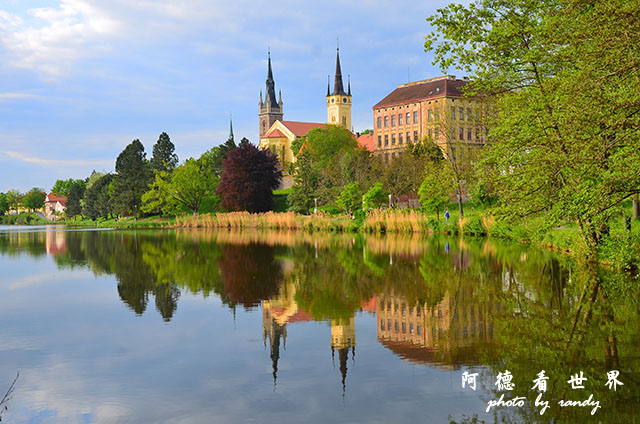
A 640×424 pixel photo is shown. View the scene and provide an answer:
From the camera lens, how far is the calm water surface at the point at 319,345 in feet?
19.7

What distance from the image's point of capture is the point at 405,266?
61.6ft

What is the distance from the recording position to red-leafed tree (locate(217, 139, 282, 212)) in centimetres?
6488

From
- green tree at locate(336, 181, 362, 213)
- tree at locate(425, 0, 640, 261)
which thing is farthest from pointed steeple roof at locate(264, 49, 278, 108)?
tree at locate(425, 0, 640, 261)

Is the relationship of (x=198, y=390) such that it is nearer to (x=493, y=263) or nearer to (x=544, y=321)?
(x=544, y=321)

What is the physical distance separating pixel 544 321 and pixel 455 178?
33016 mm

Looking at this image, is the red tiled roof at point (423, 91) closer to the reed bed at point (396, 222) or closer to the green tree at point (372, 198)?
the green tree at point (372, 198)

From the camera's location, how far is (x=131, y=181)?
8144cm

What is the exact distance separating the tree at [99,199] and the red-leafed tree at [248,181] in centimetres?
3143

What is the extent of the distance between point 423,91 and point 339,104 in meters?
54.0

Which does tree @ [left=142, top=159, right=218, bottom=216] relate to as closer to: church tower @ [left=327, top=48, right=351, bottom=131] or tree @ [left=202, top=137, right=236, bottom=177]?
tree @ [left=202, top=137, right=236, bottom=177]

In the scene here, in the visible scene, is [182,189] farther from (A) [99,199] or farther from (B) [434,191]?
(B) [434,191]

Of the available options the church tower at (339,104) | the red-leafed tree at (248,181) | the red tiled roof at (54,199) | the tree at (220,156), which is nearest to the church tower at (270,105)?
the church tower at (339,104)

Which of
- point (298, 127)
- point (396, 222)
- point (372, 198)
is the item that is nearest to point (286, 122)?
point (298, 127)

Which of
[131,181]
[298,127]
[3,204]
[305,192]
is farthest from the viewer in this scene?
[3,204]
